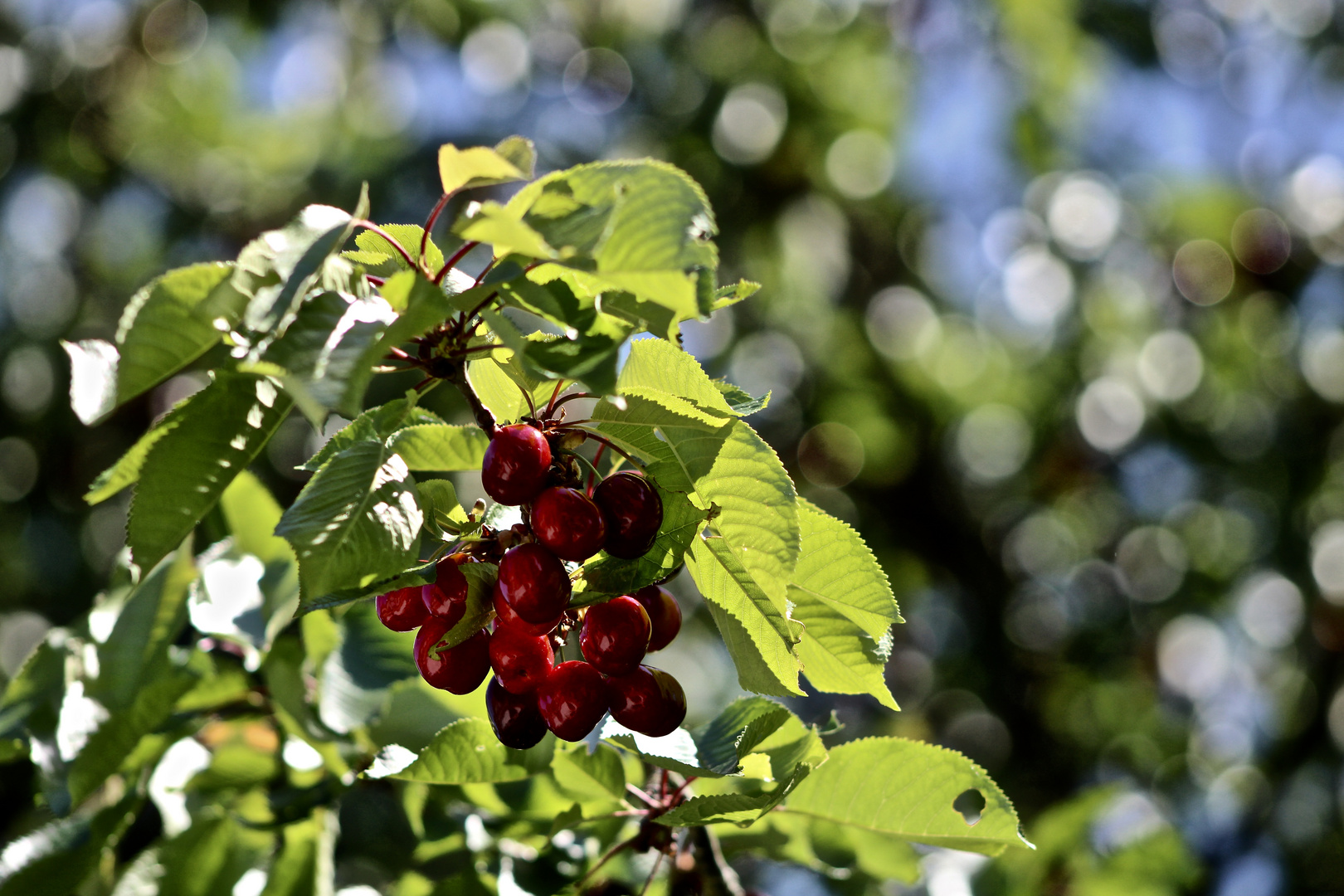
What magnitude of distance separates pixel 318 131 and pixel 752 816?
4682 mm

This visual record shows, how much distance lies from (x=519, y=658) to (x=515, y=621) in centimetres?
6

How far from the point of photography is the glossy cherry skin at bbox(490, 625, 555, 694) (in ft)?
3.35

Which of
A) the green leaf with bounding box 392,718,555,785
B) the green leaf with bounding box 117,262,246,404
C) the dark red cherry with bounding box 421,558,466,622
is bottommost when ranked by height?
the green leaf with bounding box 392,718,555,785

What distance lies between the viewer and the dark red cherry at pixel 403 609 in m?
1.04

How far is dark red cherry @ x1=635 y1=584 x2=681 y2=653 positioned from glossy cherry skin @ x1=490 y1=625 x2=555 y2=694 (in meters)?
0.13

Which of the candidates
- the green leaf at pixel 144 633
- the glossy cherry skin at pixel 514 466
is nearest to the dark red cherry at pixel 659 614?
the glossy cherry skin at pixel 514 466

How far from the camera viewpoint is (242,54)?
4844 millimetres

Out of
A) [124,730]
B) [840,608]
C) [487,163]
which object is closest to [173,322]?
[487,163]

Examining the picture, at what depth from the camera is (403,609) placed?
1037mm

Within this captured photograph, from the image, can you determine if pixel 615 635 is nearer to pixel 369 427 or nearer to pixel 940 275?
pixel 369 427

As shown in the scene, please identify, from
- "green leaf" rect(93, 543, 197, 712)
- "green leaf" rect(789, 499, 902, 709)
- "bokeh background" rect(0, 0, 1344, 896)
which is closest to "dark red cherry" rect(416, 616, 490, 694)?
"green leaf" rect(789, 499, 902, 709)

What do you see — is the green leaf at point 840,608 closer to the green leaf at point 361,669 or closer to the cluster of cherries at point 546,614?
the cluster of cherries at point 546,614

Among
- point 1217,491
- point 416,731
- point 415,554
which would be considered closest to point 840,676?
point 415,554

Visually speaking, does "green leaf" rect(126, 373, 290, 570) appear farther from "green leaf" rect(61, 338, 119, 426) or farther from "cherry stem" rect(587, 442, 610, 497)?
"cherry stem" rect(587, 442, 610, 497)
